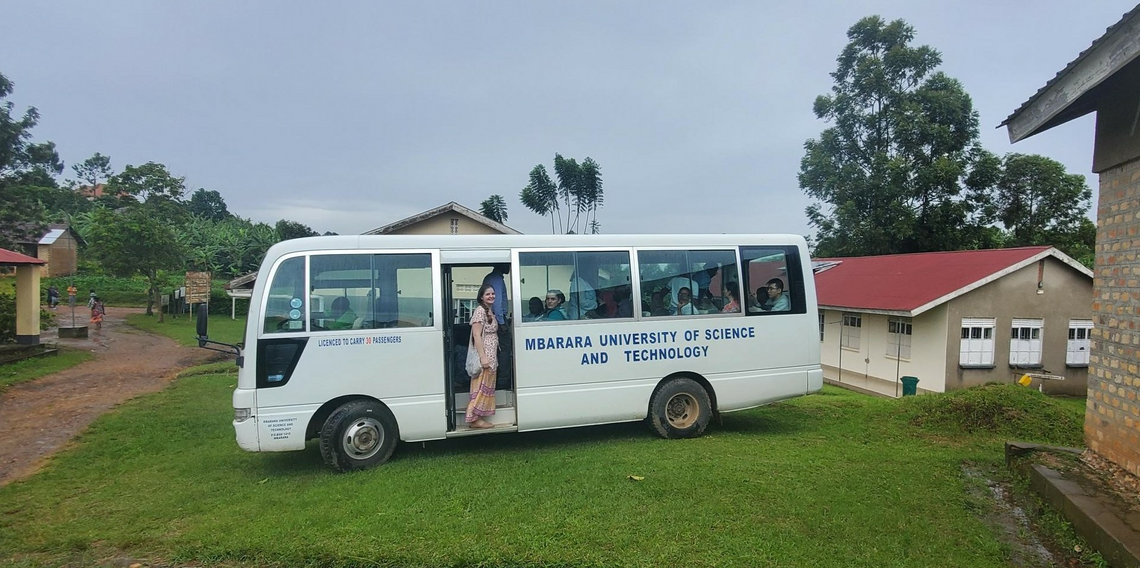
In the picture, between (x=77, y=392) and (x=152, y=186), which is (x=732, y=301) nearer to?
(x=77, y=392)

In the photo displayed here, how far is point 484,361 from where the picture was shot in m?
6.63

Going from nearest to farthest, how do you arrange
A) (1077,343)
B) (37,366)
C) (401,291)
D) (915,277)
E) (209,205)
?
(401,291)
(37,366)
(1077,343)
(915,277)
(209,205)

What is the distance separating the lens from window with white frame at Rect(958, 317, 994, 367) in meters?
16.9

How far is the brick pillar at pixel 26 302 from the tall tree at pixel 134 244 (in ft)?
44.5

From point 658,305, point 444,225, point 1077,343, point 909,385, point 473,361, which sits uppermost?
point 444,225

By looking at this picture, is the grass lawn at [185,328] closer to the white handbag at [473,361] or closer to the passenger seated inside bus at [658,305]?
the white handbag at [473,361]

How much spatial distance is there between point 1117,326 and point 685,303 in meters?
3.92

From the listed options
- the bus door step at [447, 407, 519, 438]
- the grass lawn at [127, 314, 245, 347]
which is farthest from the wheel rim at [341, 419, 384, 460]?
the grass lawn at [127, 314, 245, 347]

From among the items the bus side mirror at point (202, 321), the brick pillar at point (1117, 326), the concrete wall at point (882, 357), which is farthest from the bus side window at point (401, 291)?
the concrete wall at point (882, 357)

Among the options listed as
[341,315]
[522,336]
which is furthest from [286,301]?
[522,336]

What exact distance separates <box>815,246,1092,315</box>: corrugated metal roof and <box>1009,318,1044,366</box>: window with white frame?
1.89 meters

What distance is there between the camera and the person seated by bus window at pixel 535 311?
6.86 meters

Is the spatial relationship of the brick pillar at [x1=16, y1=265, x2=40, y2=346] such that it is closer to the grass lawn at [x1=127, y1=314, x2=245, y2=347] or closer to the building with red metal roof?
the grass lawn at [x1=127, y1=314, x2=245, y2=347]

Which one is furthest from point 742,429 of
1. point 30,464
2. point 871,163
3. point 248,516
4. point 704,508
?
→ point 871,163
